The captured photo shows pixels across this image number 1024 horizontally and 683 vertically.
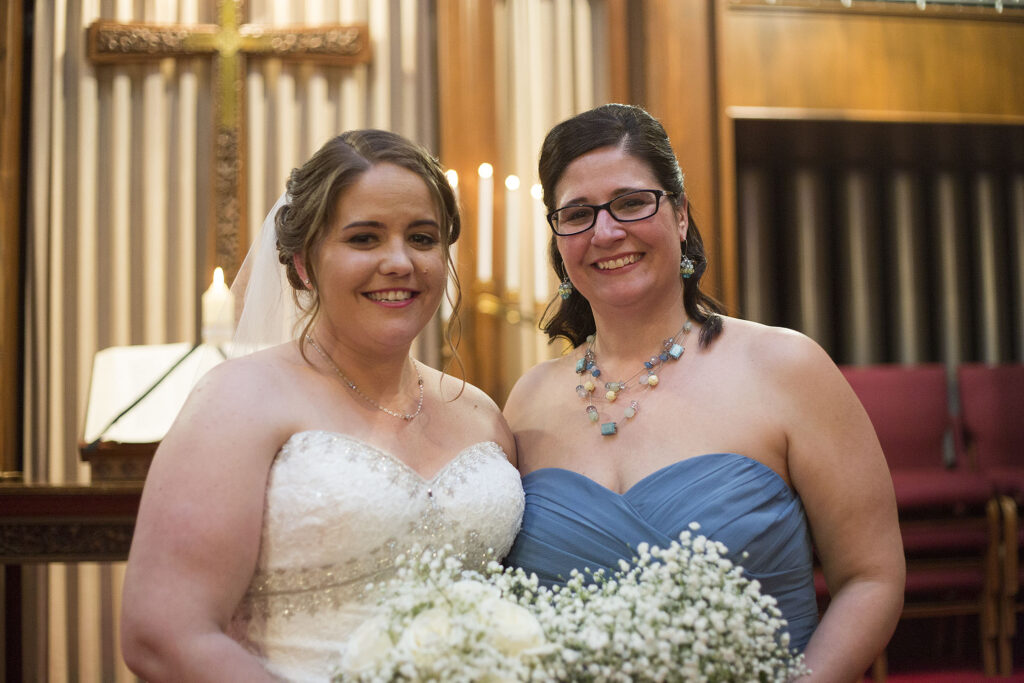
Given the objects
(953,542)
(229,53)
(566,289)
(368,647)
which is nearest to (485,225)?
(229,53)

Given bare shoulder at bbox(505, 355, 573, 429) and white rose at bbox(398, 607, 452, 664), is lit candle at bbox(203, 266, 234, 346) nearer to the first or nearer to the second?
bare shoulder at bbox(505, 355, 573, 429)

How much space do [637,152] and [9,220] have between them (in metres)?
3.39

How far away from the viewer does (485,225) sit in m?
4.21

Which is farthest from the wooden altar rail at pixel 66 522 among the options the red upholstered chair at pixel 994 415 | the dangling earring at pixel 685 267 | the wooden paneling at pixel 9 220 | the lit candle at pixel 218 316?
the red upholstered chair at pixel 994 415

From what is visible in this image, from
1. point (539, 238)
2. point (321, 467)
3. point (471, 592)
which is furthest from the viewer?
point (539, 238)

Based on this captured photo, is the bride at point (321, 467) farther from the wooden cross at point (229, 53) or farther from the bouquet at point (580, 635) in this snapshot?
the wooden cross at point (229, 53)

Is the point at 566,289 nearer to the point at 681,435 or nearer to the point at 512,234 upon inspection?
the point at 681,435

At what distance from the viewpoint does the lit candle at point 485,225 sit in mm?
4152

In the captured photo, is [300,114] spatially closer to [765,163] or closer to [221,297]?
[221,297]

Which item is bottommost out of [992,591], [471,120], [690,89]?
[992,591]

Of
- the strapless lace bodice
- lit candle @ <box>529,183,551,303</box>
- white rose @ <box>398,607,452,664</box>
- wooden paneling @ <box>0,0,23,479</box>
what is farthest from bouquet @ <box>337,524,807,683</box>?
wooden paneling @ <box>0,0,23,479</box>

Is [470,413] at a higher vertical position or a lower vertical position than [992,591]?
higher

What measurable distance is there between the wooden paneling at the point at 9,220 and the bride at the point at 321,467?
9.13 ft

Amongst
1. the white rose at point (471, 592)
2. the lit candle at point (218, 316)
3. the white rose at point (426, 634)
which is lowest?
the white rose at point (426, 634)
